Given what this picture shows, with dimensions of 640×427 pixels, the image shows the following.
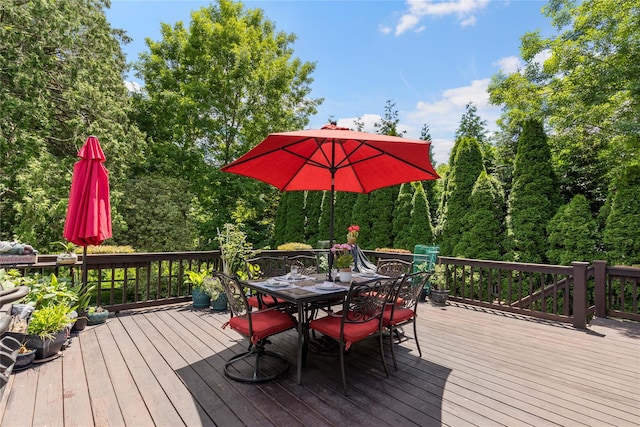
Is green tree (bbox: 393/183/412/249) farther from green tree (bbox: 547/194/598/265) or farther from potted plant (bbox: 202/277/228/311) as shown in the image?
potted plant (bbox: 202/277/228/311)

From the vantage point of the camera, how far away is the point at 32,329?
2941 millimetres

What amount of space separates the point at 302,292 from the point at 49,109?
30.0 feet

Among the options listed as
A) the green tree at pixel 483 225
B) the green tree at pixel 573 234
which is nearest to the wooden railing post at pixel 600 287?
the green tree at pixel 573 234

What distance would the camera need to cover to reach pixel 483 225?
6930 millimetres

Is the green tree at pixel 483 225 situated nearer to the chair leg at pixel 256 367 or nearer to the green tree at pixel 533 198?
the green tree at pixel 533 198

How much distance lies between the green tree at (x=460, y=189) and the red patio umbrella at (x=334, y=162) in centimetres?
366

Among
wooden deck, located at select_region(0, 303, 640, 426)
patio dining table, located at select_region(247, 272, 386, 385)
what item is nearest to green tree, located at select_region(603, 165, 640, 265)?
wooden deck, located at select_region(0, 303, 640, 426)

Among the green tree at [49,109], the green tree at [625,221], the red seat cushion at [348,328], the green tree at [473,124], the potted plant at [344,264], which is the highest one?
the green tree at [473,124]

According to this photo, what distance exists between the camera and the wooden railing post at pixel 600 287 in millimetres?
4438

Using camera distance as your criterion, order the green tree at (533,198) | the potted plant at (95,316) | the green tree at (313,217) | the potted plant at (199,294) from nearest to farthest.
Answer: the potted plant at (95,316)
the potted plant at (199,294)
the green tree at (533,198)
the green tree at (313,217)

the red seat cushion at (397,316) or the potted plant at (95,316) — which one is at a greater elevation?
the red seat cushion at (397,316)

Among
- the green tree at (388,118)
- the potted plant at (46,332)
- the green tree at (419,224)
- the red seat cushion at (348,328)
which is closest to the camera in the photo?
the red seat cushion at (348,328)

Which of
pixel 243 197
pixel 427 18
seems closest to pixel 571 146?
pixel 427 18

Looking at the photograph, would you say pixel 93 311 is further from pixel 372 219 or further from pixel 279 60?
pixel 279 60
